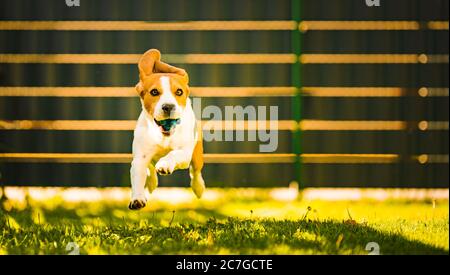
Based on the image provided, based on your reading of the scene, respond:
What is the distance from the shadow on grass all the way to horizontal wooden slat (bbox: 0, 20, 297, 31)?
143cm

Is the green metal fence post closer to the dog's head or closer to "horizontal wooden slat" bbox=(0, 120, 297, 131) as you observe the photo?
"horizontal wooden slat" bbox=(0, 120, 297, 131)

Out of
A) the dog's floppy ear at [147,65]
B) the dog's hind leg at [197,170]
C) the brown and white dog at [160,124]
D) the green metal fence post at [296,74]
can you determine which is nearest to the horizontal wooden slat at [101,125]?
the green metal fence post at [296,74]

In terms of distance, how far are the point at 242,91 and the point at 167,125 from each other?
1215 millimetres

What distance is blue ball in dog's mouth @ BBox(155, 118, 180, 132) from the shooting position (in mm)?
3334

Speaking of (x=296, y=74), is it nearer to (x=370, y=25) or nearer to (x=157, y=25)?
(x=370, y=25)

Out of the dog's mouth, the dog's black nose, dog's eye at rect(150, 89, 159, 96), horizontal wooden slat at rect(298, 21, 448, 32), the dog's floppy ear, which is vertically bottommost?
the dog's mouth

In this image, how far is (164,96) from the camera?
130 inches

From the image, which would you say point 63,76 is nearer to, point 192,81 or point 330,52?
point 192,81

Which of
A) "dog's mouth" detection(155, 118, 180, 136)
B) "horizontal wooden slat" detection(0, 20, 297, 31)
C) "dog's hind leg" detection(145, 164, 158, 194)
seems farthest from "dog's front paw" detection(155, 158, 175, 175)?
"horizontal wooden slat" detection(0, 20, 297, 31)

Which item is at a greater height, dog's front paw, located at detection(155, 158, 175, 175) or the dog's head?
the dog's head

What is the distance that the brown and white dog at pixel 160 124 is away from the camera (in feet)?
10.8

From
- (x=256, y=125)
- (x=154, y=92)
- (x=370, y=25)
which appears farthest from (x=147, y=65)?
(x=370, y=25)

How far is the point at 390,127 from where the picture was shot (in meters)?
4.52

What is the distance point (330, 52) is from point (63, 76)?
6.98ft
